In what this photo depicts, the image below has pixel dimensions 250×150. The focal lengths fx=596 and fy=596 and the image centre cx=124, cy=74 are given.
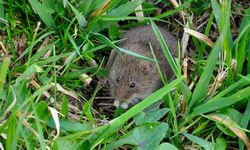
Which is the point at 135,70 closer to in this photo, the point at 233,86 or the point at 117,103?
the point at 117,103

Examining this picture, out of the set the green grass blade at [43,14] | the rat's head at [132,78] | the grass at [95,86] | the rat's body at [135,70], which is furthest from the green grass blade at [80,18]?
the rat's head at [132,78]

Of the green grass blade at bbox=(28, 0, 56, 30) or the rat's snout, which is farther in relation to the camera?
the rat's snout

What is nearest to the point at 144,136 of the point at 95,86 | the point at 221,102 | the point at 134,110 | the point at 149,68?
the point at 134,110

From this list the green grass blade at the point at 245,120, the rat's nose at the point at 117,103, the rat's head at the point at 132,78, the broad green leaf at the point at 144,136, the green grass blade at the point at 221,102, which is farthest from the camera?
the rat's head at the point at 132,78

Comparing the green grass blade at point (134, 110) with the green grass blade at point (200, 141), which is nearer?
the green grass blade at point (134, 110)

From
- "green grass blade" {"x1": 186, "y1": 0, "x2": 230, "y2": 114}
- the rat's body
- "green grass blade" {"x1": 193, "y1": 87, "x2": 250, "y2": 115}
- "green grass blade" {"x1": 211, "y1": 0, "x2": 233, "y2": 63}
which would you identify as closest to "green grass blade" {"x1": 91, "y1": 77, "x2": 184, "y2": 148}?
"green grass blade" {"x1": 186, "y1": 0, "x2": 230, "y2": 114}

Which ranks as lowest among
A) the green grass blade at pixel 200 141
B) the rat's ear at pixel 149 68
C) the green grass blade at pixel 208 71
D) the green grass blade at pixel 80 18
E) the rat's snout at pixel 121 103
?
the green grass blade at pixel 200 141

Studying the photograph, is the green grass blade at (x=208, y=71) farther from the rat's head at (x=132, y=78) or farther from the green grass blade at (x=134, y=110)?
the rat's head at (x=132, y=78)

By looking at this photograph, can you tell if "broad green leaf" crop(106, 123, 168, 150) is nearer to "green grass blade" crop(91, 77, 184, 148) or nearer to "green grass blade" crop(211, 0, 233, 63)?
"green grass blade" crop(91, 77, 184, 148)
